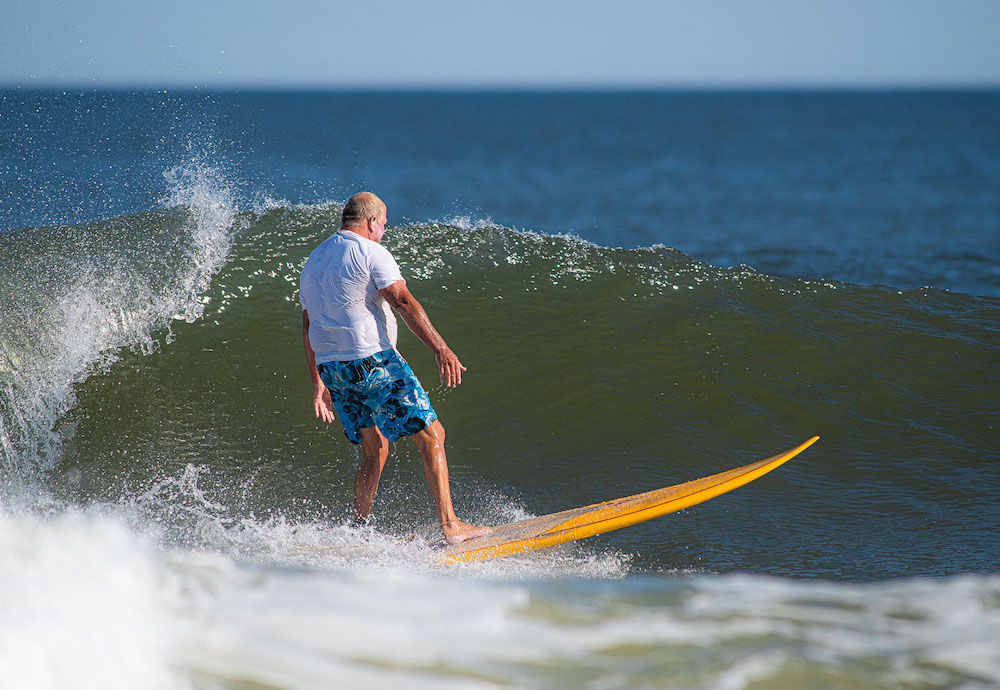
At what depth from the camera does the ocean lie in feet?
9.59

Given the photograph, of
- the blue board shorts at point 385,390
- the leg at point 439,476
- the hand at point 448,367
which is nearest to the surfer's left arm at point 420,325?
the hand at point 448,367

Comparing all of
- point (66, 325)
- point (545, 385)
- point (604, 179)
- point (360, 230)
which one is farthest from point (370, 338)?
point (604, 179)

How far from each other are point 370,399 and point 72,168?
8017 millimetres

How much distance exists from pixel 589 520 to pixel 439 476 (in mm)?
814

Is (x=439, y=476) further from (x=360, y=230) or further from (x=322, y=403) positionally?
(x=360, y=230)

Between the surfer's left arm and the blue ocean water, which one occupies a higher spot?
the blue ocean water

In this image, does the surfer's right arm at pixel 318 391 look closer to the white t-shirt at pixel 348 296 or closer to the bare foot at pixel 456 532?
the white t-shirt at pixel 348 296

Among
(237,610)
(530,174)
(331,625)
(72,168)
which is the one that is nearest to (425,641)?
(331,625)

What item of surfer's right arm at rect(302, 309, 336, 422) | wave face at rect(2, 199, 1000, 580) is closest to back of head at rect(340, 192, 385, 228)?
surfer's right arm at rect(302, 309, 336, 422)

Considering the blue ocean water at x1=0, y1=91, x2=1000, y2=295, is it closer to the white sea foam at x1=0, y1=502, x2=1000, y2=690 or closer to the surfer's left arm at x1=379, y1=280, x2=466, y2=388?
the surfer's left arm at x1=379, y1=280, x2=466, y2=388

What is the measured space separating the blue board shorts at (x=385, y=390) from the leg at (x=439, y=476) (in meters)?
0.06

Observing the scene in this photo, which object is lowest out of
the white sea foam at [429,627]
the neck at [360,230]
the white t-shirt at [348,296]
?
the white sea foam at [429,627]

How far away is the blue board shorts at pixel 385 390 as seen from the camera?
385 cm

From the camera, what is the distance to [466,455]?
5.49m
